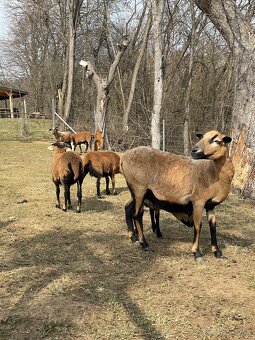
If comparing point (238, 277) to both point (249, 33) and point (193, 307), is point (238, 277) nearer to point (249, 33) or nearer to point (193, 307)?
point (193, 307)

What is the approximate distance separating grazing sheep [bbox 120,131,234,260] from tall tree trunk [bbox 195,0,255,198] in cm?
390

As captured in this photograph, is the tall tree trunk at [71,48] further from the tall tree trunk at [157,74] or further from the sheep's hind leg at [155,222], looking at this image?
the sheep's hind leg at [155,222]

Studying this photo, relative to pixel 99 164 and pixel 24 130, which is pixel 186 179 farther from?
pixel 24 130

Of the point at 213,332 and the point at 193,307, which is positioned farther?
the point at 193,307

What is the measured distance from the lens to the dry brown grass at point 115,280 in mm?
3613

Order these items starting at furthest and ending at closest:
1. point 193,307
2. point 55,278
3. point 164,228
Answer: point 164,228, point 55,278, point 193,307

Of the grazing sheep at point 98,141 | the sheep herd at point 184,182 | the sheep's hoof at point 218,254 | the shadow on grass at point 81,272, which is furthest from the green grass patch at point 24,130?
the sheep's hoof at point 218,254

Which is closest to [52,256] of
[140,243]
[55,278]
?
[55,278]

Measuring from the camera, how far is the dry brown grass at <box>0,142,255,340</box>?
→ 3613mm

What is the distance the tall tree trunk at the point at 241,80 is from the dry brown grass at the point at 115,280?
5.32 feet

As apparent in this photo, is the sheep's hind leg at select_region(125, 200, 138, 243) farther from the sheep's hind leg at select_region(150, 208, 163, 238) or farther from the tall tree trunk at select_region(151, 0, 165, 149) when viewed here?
the tall tree trunk at select_region(151, 0, 165, 149)

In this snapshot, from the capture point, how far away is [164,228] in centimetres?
684

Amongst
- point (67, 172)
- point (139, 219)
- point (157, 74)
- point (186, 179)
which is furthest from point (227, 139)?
point (157, 74)

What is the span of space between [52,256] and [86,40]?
29.6 metres
